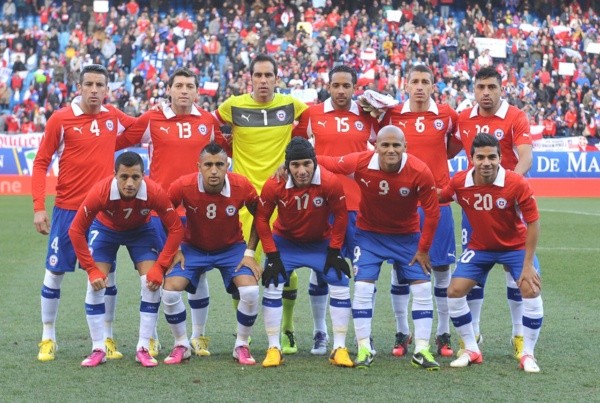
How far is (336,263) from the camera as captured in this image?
8039 millimetres

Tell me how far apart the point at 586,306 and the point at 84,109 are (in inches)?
221

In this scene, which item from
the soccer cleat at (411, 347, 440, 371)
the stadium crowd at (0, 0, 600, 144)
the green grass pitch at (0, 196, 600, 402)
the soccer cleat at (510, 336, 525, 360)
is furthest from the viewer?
the stadium crowd at (0, 0, 600, 144)

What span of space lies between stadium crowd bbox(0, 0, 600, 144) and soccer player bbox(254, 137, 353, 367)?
21.6 metres

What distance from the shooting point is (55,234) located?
333 inches

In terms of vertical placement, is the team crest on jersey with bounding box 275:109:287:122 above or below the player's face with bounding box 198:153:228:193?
above

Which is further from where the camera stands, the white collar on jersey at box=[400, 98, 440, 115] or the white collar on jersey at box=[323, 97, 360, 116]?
the white collar on jersey at box=[323, 97, 360, 116]

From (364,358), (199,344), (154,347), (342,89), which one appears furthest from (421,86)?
(154,347)

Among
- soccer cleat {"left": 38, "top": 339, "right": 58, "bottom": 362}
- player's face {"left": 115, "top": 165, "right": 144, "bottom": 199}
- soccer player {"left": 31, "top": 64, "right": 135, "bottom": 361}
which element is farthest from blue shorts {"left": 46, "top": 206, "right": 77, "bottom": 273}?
player's face {"left": 115, "top": 165, "right": 144, "bottom": 199}

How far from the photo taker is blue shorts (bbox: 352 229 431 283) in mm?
8016

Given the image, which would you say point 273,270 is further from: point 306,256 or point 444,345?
point 444,345

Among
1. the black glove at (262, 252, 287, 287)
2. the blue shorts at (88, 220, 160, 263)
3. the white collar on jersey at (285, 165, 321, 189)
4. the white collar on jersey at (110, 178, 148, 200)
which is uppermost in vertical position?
the white collar on jersey at (285, 165, 321, 189)

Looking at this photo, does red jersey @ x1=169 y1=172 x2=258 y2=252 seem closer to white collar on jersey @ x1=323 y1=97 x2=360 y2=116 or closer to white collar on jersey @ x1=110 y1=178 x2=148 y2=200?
white collar on jersey @ x1=110 y1=178 x2=148 y2=200

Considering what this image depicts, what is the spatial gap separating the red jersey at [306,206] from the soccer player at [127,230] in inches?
27.0

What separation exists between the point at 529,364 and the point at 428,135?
7.07 ft
